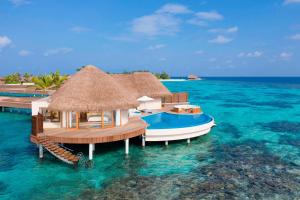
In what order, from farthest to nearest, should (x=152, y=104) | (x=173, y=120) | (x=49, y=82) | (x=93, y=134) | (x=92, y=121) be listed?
(x=49, y=82), (x=152, y=104), (x=173, y=120), (x=92, y=121), (x=93, y=134)

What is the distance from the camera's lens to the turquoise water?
18625mm

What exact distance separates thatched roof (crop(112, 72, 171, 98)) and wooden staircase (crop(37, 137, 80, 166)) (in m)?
12.0

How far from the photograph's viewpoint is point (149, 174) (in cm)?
1316

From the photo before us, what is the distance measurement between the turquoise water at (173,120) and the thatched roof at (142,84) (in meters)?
2.88

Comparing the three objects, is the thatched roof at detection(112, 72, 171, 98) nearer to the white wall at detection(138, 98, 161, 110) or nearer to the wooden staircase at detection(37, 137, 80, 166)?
the white wall at detection(138, 98, 161, 110)

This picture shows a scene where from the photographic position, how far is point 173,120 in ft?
68.0

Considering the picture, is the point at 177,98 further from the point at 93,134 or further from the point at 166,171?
the point at 166,171

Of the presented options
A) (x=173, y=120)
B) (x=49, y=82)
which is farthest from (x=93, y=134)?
(x=49, y=82)

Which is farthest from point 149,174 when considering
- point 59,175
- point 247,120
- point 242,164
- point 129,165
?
point 247,120

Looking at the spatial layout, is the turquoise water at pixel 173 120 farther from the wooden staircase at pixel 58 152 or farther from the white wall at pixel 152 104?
the wooden staircase at pixel 58 152

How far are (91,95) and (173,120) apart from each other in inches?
285

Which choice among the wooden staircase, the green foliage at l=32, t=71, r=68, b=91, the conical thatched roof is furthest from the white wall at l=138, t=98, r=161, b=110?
the green foliage at l=32, t=71, r=68, b=91

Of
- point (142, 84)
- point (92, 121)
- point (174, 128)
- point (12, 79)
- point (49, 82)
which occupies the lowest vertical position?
point (174, 128)

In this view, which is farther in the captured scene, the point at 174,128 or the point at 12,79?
the point at 12,79
